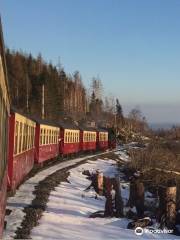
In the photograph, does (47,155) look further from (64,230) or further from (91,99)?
(91,99)

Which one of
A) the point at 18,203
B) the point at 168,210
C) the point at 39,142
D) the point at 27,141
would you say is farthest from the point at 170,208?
the point at 39,142

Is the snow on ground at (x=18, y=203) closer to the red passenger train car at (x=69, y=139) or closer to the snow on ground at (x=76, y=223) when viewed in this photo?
the snow on ground at (x=76, y=223)

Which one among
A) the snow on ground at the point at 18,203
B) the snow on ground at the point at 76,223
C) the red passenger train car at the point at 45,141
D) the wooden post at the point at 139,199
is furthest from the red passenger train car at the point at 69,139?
the wooden post at the point at 139,199

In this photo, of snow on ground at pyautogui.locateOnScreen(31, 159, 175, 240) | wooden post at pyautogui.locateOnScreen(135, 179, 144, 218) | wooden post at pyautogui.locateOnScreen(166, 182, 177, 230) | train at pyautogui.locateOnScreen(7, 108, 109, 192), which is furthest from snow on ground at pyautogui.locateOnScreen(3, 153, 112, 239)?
wooden post at pyautogui.locateOnScreen(166, 182, 177, 230)

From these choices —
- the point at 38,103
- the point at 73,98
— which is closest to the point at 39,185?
the point at 38,103

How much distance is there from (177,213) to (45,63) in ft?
385

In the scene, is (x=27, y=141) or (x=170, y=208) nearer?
(x=170, y=208)

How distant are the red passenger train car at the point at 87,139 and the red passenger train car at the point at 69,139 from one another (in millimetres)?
1479

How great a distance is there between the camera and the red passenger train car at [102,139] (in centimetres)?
5312

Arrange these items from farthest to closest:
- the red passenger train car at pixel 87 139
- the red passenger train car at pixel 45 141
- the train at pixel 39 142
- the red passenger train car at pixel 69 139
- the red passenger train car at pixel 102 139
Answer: the red passenger train car at pixel 102 139 < the red passenger train car at pixel 87 139 < the red passenger train car at pixel 69 139 < the red passenger train car at pixel 45 141 < the train at pixel 39 142

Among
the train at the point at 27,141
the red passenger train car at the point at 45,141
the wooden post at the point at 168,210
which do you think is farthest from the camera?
the red passenger train car at the point at 45,141

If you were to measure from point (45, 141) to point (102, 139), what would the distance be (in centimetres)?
3089

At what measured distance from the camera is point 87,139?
4538 centimetres

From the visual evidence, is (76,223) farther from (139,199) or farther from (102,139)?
(102,139)
